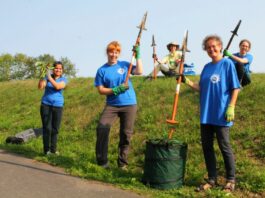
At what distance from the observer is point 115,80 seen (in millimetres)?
6520

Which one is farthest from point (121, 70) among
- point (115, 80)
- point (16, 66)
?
point (16, 66)

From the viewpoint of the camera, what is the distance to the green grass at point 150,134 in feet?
19.2

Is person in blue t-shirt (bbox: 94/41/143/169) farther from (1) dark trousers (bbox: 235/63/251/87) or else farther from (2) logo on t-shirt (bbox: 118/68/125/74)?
(1) dark trousers (bbox: 235/63/251/87)

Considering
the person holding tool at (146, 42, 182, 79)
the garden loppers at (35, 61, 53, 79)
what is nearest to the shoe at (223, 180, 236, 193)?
the garden loppers at (35, 61, 53, 79)

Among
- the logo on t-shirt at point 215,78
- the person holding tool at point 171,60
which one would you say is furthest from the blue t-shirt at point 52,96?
the person holding tool at point 171,60

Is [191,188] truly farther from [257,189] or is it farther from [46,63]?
[46,63]

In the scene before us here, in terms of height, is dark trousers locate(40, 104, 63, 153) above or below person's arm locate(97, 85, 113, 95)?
below

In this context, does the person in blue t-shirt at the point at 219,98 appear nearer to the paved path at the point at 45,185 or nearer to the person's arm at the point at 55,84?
the paved path at the point at 45,185

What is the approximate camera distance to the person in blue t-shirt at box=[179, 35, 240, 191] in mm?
5262

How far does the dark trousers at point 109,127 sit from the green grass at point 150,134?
0.89 ft

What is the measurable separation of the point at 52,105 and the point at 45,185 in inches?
93.2

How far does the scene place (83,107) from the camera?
40.4ft

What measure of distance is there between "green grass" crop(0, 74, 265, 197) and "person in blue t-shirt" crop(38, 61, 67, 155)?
0.39 meters

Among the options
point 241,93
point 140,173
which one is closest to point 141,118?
Result: point 241,93
